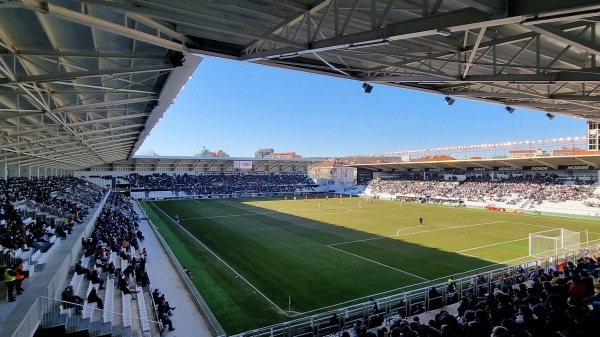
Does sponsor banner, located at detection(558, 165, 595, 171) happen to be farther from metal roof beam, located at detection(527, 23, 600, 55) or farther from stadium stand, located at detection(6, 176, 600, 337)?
metal roof beam, located at detection(527, 23, 600, 55)

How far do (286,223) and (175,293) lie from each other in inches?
796

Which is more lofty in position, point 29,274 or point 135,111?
point 135,111

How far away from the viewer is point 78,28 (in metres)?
7.06

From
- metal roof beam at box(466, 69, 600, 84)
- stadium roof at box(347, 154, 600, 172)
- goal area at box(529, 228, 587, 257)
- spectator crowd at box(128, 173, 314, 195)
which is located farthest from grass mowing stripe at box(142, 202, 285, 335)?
spectator crowd at box(128, 173, 314, 195)

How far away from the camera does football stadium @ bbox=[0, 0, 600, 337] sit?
19.5 ft

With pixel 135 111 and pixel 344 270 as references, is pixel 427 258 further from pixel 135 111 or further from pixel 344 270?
pixel 135 111

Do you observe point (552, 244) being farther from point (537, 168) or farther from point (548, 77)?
point (537, 168)

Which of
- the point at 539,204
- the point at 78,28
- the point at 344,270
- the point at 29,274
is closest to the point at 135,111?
the point at 29,274

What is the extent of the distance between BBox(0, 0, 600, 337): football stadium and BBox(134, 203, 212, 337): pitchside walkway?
3.6 inches

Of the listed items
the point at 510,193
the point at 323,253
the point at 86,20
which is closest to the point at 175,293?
the point at 323,253

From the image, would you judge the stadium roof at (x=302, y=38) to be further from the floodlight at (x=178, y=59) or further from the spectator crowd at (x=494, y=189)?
the spectator crowd at (x=494, y=189)

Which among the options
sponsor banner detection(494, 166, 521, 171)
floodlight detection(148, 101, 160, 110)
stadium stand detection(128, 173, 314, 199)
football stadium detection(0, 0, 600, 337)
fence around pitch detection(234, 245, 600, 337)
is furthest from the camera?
stadium stand detection(128, 173, 314, 199)

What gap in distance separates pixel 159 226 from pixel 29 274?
2163cm

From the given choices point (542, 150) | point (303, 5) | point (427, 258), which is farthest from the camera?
point (542, 150)
